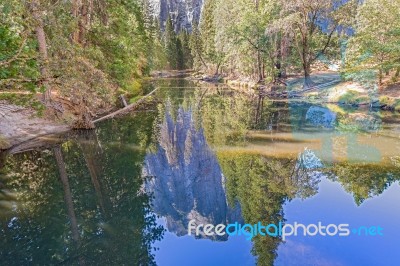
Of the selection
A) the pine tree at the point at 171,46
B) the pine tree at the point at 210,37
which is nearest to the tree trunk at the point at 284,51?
the pine tree at the point at 210,37

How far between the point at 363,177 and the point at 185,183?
5653mm

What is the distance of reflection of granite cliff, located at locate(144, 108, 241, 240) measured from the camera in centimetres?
877

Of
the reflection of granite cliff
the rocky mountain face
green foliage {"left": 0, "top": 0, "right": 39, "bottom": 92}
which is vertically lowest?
the reflection of granite cliff

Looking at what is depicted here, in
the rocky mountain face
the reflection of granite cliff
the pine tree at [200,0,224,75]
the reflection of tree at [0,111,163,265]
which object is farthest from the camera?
the rocky mountain face

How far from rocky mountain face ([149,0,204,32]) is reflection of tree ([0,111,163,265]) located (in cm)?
12979

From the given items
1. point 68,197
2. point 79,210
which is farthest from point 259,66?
point 79,210

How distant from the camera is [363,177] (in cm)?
1091

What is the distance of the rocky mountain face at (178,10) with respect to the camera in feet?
448

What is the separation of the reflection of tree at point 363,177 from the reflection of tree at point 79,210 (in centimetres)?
585

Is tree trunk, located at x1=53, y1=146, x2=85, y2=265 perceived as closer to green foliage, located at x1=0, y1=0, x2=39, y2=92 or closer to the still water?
the still water

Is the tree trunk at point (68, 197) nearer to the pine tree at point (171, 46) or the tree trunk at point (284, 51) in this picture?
the tree trunk at point (284, 51)

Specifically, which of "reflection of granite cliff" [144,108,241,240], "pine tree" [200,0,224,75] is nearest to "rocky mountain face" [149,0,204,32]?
"pine tree" [200,0,224,75]

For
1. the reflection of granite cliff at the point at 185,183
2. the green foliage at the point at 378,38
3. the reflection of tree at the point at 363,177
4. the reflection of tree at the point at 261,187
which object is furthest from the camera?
the green foliage at the point at 378,38

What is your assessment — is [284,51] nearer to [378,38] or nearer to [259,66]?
[259,66]
